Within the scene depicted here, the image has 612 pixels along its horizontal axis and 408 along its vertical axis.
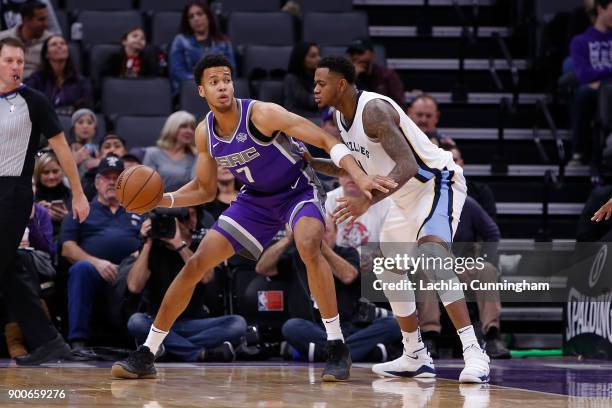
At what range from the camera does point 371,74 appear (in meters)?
9.86

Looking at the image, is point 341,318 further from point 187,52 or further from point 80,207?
point 187,52

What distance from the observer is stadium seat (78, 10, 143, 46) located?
35.4 feet

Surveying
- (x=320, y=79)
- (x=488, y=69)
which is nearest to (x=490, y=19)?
(x=488, y=69)

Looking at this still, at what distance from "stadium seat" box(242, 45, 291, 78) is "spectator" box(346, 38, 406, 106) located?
82 cm

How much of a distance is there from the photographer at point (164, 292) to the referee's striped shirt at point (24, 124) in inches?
44.8

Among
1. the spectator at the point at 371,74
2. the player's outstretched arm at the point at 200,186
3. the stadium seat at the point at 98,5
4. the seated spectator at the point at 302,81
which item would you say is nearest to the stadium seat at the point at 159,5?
the stadium seat at the point at 98,5

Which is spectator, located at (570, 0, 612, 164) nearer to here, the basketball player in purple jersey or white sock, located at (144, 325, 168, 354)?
the basketball player in purple jersey

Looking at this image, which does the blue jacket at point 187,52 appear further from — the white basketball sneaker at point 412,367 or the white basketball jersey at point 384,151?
the white basketball sneaker at point 412,367

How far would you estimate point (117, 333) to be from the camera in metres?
8.15

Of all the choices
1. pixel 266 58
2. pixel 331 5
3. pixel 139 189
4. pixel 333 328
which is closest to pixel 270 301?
pixel 333 328

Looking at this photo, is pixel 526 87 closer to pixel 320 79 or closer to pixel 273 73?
pixel 273 73

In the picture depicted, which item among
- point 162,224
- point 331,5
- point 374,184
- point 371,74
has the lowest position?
point 162,224

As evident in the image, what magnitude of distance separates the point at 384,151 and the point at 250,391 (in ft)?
4.70

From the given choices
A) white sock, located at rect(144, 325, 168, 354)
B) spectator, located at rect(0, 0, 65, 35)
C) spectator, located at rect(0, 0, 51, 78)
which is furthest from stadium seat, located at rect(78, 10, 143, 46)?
white sock, located at rect(144, 325, 168, 354)
